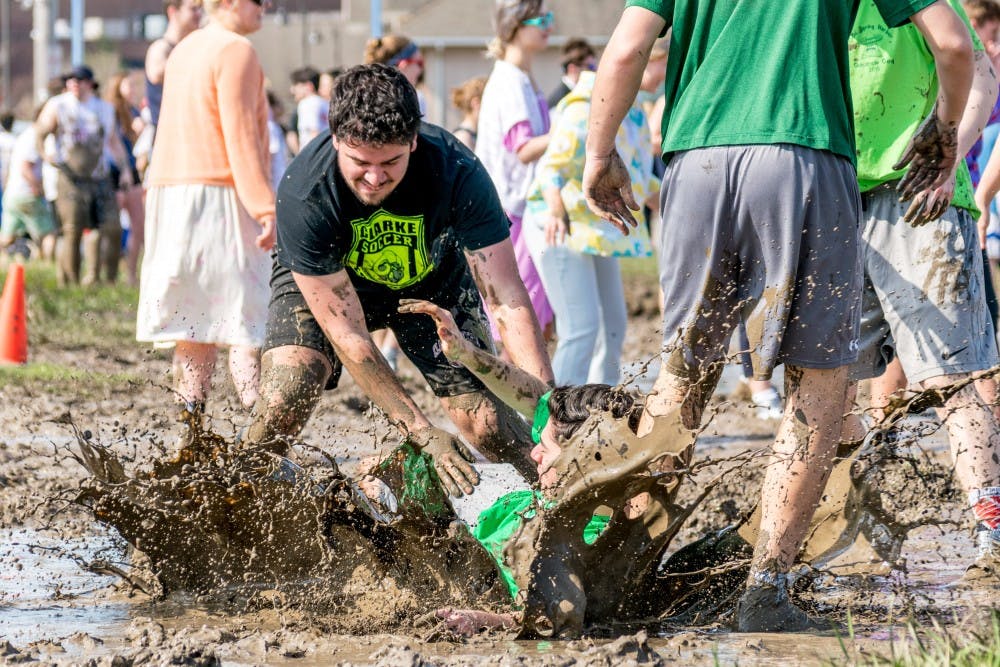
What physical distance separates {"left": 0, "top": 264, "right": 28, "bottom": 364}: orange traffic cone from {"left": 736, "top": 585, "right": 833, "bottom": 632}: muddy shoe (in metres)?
6.63

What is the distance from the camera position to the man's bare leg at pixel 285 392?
4582 millimetres

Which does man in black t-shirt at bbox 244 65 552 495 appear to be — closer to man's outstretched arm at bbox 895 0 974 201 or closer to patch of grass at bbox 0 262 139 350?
man's outstretched arm at bbox 895 0 974 201

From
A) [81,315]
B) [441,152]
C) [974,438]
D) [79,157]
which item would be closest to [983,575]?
[974,438]

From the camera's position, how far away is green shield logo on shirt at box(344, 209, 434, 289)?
174 inches

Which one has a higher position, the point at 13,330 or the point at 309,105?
the point at 309,105

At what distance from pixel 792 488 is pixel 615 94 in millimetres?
1155

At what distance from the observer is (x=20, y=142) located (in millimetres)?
14938

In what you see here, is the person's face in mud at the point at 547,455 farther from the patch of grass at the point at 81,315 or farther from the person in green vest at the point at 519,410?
the patch of grass at the point at 81,315

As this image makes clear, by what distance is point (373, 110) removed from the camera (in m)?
4.04

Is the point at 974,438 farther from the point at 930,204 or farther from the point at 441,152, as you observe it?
the point at 441,152

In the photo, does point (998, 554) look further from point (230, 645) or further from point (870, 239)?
point (230, 645)

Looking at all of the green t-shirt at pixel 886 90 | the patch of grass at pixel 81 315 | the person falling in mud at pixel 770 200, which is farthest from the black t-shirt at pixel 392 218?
the patch of grass at pixel 81 315

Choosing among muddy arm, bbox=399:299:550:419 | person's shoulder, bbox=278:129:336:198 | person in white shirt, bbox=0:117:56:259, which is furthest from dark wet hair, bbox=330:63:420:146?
person in white shirt, bbox=0:117:56:259

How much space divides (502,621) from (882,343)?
168 cm
